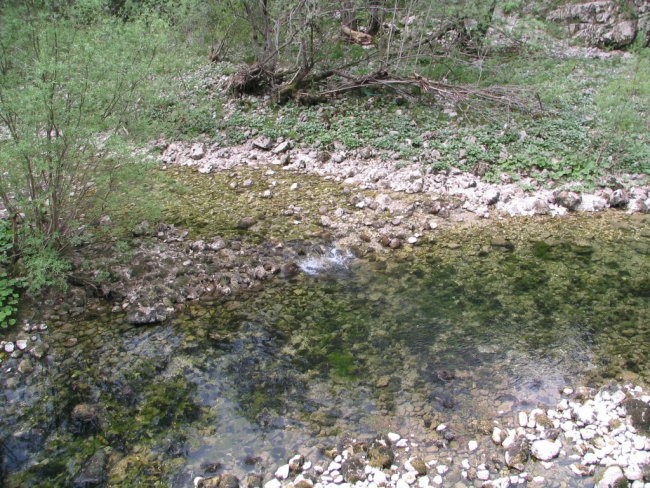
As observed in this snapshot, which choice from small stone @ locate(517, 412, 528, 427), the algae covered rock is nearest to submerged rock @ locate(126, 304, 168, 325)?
the algae covered rock

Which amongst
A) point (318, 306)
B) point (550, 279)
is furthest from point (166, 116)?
point (550, 279)

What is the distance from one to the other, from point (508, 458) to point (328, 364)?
2.14 meters

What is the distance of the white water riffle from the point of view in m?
7.63

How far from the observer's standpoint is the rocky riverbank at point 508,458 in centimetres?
417

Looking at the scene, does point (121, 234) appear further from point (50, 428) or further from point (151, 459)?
point (151, 459)

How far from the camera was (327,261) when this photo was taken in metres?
7.82

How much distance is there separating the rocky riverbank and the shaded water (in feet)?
0.54

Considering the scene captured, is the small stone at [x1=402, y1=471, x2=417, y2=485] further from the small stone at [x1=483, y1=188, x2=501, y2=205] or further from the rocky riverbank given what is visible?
the small stone at [x1=483, y1=188, x2=501, y2=205]

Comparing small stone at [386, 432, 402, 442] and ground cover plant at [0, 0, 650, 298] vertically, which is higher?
ground cover plant at [0, 0, 650, 298]

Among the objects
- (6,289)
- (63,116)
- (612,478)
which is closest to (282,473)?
(612,478)

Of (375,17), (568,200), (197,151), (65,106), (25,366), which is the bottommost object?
(25,366)

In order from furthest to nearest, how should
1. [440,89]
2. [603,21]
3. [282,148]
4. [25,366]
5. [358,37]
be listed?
[603,21], [358,37], [440,89], [282,148], [25,366]

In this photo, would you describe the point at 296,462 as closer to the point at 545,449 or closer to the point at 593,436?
the point at 545,449

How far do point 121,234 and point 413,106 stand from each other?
8424 millimetres
